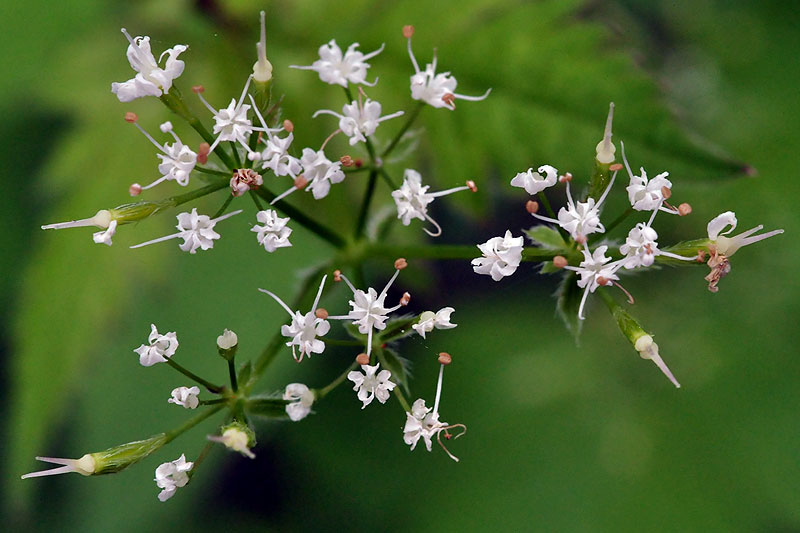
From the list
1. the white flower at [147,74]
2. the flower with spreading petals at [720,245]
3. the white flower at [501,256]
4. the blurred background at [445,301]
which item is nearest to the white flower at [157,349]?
the white flower at [147,74]

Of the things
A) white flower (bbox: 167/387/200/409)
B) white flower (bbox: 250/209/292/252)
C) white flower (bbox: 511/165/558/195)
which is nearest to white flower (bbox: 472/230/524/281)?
white flower (bbox: 511/165/558/195)

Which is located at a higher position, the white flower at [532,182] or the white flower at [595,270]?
the white flower at [532,182]

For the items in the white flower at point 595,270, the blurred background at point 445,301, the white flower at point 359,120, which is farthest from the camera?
the blurred background at point 445,301

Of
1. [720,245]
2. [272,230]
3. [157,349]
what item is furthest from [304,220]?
[720,245]

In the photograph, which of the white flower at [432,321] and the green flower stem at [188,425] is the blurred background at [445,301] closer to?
the white flower at [432,321]

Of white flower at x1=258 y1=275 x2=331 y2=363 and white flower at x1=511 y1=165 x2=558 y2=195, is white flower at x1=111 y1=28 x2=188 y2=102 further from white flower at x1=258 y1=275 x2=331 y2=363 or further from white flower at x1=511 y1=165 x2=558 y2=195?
white flower at x1=511 y1=165 x2=558 y2=195

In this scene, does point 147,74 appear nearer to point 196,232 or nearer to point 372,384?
point 196,232
